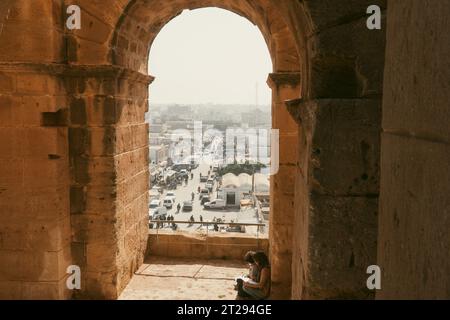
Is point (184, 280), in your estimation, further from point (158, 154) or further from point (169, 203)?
point (158, 154)

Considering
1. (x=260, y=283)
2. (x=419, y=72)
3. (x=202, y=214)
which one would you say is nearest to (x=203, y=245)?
(x=260, y=283)

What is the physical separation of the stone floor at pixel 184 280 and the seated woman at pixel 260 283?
402 millimetres

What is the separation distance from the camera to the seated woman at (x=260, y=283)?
6.28 metres

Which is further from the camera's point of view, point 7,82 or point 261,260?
point 261,260

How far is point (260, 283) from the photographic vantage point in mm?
6305

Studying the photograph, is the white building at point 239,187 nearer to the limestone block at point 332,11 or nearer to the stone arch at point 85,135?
the stone arch at point 85,135

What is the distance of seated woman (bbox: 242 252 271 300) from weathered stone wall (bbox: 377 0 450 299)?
4.26 metres

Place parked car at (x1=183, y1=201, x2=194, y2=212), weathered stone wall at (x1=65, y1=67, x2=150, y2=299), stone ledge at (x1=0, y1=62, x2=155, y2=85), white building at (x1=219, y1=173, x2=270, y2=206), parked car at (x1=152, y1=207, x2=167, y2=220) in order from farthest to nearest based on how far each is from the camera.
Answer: white building at (x1=219, y1=173, x2=270, y2=206) → parked car at (x1=183, y1=201, x2=194, y2=212) → parked car at (x1=152, y1=207, x2=167, y2=220) → weathered stone wall at (x1=65, y1=67, x2=150, y2=299) → stone ledge at (x1=0, y1=62, x2=155, y2=85)

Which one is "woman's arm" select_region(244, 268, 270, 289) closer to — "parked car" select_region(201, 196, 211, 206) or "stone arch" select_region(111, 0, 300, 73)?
"stone arch" select_region(111, 0, 300, 73)

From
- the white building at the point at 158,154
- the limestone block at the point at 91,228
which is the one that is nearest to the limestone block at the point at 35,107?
the limestone block at the point at 91,228

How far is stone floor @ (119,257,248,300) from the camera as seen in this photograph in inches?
263

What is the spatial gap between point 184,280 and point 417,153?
613cm

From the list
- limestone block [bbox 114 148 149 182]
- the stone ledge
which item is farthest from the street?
the stone ledge
